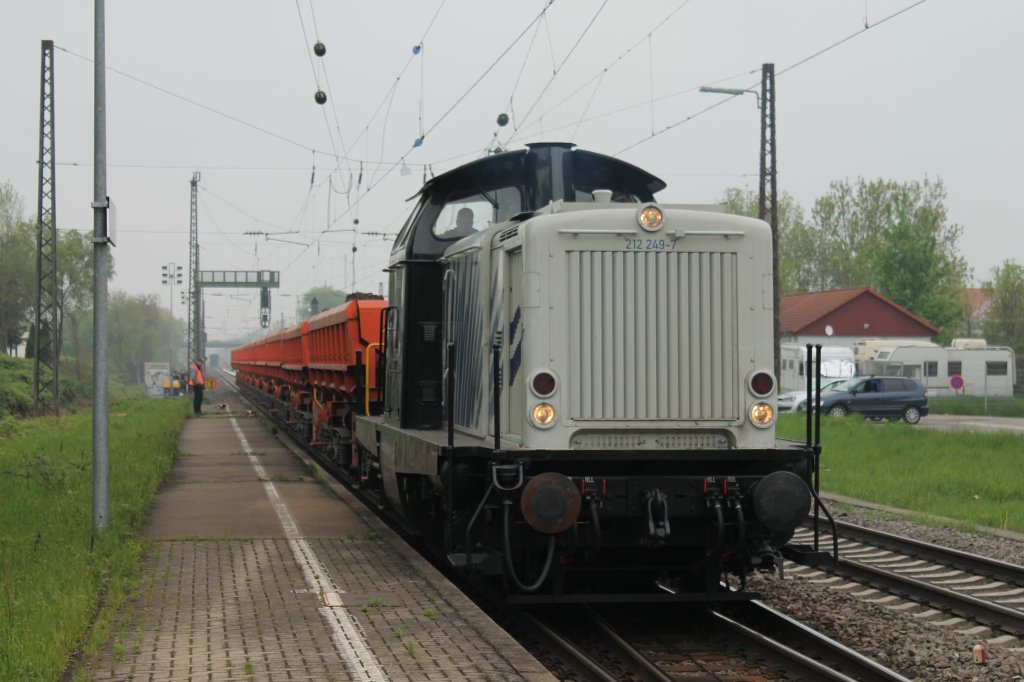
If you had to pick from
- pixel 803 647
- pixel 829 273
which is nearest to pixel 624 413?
pixel 803 647

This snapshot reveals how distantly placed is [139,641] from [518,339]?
319 centimetres

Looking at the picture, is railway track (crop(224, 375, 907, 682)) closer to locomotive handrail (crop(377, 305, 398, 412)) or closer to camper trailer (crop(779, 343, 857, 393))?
locomotive handrail (crop(377, 305, 398, 412))

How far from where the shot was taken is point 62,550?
978 centimetres

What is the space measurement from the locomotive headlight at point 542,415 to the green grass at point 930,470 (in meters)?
8.06

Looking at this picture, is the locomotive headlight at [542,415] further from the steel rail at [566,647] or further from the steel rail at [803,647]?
the steel rail at [803,647]

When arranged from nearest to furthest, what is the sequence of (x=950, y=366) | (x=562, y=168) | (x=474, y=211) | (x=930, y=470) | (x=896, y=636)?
(x=896, y=636) < (x=562, y=168) < (x=474, y=211) < (x=930, y=470) < (x=950, y=366)

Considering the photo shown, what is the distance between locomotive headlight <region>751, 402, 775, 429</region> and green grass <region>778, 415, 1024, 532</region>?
684 centimetres

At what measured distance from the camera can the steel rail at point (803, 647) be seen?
6.77m

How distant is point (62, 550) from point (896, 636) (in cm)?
681

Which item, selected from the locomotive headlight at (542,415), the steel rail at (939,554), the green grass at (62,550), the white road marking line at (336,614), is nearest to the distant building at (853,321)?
the green grass at (62,550)

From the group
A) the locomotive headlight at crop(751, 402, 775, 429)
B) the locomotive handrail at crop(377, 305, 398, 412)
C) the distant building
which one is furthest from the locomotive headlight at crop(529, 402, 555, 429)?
the distant building

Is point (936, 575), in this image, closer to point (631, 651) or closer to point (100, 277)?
point (631, 651)

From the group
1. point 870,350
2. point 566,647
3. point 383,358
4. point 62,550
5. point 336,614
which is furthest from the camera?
point 870,350

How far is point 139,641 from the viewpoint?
22.2ft
